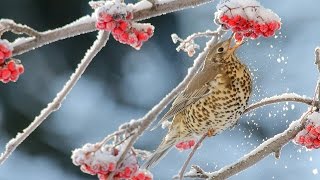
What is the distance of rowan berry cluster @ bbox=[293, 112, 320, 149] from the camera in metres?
1.82

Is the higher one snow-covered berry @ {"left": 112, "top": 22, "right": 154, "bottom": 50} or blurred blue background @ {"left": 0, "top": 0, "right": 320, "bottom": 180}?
blurred blue background @ {"left": 0, "top": 0, "right": 320, "bottom": 180}

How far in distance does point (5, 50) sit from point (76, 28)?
15 centimetres

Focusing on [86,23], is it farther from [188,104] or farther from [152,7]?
[188,104]

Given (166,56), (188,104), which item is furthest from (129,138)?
(166,56)

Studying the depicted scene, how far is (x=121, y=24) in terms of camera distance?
5.44ft

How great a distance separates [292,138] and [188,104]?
38 centimetres

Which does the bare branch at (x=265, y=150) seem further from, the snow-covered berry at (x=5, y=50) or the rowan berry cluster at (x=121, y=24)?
the snow-covered berry at (x=5, y=50)

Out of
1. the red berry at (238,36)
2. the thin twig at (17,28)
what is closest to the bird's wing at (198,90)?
the red berry at (238,36)

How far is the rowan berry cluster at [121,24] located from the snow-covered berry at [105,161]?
0.25 m

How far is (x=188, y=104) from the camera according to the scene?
7.05 ft

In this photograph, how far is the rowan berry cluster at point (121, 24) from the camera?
1.63 meters

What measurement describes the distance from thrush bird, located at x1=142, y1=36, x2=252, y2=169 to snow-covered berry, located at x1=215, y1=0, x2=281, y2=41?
12.7 inches

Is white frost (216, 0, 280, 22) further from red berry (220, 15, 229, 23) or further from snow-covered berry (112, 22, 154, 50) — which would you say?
snow-covered berry (112, 22, 154, 50)

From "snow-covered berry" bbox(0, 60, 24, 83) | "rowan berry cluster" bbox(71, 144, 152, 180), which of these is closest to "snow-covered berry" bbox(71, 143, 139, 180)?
"rowan berry cluster" bbox(71, 144, 152, 180)
